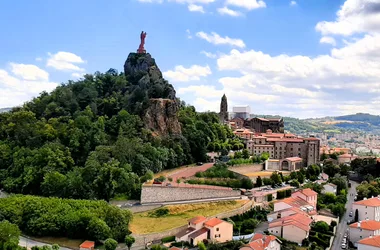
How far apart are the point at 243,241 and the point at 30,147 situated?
2683 cm

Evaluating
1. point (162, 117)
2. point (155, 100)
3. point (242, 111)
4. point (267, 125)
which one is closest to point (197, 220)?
point (162, 117)

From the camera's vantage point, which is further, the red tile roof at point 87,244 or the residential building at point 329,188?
the residential building at point 329,188

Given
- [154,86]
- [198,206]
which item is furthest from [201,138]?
[198,206]

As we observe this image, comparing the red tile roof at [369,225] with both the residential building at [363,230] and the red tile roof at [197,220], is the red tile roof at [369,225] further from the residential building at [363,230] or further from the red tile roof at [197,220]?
the red tile roof at [197,220]

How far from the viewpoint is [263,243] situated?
83.7 ft

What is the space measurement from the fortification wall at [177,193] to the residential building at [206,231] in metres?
5.77

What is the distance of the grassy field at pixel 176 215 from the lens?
30.4 m

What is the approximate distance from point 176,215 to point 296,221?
970cm

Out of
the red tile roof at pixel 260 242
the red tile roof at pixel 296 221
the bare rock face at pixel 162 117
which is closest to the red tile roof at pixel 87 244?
the red tile roof at pixel 260 242

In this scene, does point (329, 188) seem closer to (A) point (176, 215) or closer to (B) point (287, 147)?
(B) point (287, 147)

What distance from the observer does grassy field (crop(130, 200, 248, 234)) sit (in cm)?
3038

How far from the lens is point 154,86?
49219 mm

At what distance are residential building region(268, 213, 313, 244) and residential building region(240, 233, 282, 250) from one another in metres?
1.94

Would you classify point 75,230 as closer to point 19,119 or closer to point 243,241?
point 243,241
